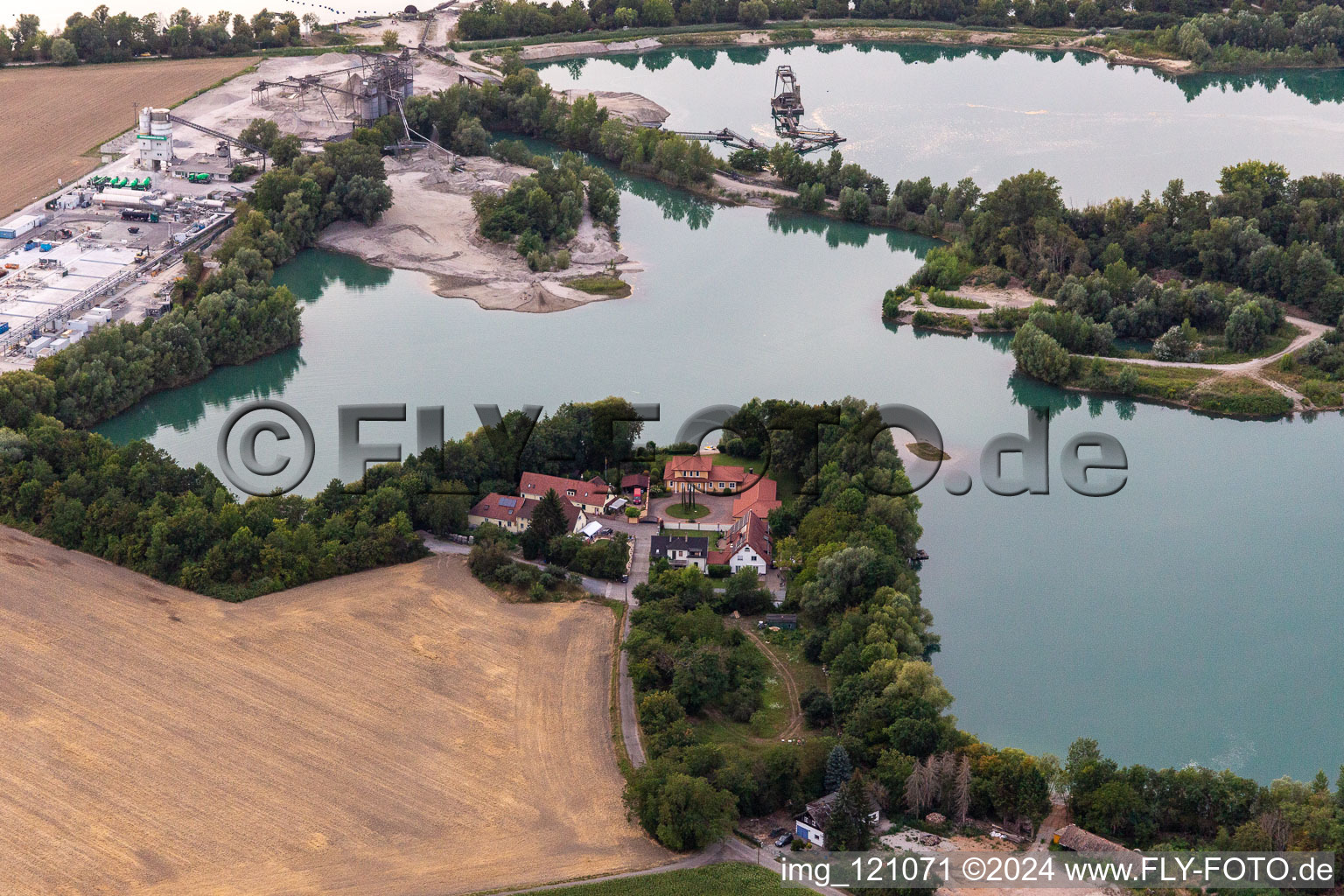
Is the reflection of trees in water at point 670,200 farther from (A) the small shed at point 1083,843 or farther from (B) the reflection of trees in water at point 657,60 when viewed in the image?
(A) the small shed at point 1083,843

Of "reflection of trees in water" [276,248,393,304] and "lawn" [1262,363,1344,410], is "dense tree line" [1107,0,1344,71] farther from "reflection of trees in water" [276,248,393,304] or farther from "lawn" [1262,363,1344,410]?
"reflection of trees in water" [276,248,393,304]

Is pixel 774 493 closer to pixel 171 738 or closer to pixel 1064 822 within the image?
pixel 1064 822

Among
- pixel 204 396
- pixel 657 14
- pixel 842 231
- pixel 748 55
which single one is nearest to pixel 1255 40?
pixel 748 55

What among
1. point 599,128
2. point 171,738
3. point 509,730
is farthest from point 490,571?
point 599,128

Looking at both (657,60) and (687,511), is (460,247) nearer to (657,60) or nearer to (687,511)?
(687,511)

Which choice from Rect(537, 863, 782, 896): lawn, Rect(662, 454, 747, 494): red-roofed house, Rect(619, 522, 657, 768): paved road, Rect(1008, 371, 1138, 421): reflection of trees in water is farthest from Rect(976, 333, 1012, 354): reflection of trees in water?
Rect(537, 863, 782, 896): lawn

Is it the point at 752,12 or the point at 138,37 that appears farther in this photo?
the point at 752,12
